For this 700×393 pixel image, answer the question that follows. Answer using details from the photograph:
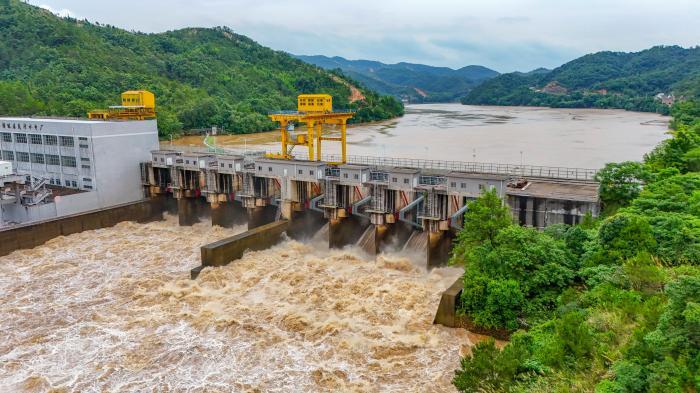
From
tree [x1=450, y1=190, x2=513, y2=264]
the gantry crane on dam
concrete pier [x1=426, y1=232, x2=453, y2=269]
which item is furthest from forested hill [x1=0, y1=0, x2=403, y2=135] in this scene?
tree [x1=450, y1=190, x2=513, y2=264]

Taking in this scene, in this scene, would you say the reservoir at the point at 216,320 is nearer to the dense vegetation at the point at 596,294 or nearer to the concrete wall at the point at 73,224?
the concrete wall at the point at 73,224

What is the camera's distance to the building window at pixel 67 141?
3038 cm

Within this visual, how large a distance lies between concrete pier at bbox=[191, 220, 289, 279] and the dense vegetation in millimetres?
9744

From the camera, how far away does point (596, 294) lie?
44.1ft

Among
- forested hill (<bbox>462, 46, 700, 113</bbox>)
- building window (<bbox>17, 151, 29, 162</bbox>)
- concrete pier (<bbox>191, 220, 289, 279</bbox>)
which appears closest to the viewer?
concrete pier (<bbox>191, 220, 289, 279</bbox>)

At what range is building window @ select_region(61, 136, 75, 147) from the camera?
30375mm

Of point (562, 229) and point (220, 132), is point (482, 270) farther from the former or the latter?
point (220, 132)

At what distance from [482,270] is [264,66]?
4172 inches

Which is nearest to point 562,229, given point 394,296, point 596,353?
point 394,296

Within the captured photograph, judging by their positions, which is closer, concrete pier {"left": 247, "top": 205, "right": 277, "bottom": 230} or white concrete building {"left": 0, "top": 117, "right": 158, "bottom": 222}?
concrete pier {"left": 247, "top": 205, "right": 277, "bottom": 230}

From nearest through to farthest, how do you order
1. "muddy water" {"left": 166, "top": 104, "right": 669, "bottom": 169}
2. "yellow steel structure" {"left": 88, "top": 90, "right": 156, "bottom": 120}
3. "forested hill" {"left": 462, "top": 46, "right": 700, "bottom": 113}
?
"yellow steel structure" {"left": 88, "top": 90, "right": 156, "bottom": 120}
"muddy water" {"left": 166, "top": 104, "right": 669, "bottom": 169}
"forested hill" {"left": 462, "top": 46, "right": 700, "bottom": 113}

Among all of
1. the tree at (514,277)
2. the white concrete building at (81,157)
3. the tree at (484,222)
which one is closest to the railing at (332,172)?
the tree at (484,222)

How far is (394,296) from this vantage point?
18969mm

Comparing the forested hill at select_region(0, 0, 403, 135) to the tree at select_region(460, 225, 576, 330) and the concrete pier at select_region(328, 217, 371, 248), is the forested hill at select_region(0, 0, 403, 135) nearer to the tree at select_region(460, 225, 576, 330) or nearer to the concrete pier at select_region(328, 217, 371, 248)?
the concrete pier at select_region(328, 217, 371, 248)
